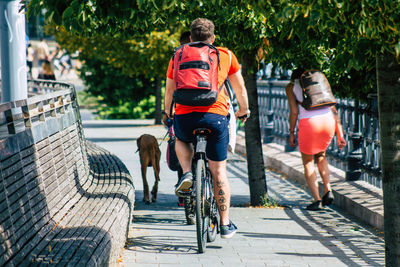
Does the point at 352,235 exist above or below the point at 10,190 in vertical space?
below

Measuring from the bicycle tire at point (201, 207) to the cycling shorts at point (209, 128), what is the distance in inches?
7.8

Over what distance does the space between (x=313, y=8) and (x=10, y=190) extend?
2.11m

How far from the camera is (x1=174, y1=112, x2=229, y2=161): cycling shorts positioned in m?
5.71

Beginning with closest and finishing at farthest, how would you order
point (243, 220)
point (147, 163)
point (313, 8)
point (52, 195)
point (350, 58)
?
point (313, 8) < point (350, 58) < point (52, 195) < point (243, 220) < point (147, 163)

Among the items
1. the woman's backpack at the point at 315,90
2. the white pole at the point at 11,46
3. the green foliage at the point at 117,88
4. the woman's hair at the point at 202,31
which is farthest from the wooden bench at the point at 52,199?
the green foliage at the point at 117,88

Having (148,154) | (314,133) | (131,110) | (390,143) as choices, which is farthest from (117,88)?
(390,143)

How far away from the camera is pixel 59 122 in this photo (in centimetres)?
686

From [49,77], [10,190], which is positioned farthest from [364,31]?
[49,77]

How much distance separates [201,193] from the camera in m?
5.66

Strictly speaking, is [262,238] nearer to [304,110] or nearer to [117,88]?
[304,110]

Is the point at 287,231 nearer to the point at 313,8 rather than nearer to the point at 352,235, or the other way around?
the point at 352,235

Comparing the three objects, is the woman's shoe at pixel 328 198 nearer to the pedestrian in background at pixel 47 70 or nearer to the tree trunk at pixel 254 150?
the tree trunk at pixel 254 150

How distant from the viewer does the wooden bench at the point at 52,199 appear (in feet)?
13.7

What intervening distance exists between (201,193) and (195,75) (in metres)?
0.95
